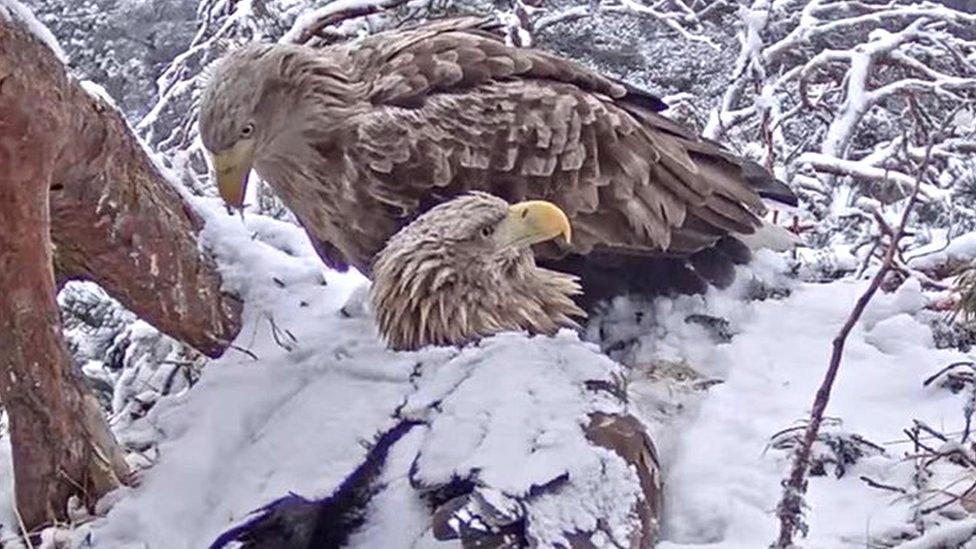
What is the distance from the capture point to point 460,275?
11.3 ft

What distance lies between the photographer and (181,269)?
3.41 meters

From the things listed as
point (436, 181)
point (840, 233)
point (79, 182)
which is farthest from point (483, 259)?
point (840, 233)

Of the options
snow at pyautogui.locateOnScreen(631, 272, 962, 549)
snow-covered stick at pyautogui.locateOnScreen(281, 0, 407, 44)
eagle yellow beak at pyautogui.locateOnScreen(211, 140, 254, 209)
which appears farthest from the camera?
snow-covered stick at pyautogui.locateOnScreen(281, 0, 407, 44)

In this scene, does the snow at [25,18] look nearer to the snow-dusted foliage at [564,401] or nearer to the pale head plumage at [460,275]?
the snow-dusted foliage at [564,401]

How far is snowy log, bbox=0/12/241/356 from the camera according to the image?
2.58 metres

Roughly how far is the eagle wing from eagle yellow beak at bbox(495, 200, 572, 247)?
0.60 metres

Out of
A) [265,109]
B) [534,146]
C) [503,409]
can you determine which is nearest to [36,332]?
[503,409]

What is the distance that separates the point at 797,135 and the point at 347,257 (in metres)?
5.20

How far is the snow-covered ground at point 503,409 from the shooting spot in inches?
104

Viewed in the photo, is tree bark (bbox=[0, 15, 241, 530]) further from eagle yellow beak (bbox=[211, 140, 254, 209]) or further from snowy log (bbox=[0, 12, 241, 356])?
eagle yellow beak (bbox=[211, 140, 254, 209])

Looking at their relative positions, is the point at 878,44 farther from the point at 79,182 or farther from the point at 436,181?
the point at 79,182

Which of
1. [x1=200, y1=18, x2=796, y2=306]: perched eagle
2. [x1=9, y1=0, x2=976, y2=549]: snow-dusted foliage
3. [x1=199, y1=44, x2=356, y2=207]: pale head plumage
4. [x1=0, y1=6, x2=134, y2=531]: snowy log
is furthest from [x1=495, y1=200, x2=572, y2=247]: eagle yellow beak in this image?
[x1=0, y1=6, x2=134, y2=531]: snowy log

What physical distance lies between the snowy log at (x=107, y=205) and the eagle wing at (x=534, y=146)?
680 millimetres

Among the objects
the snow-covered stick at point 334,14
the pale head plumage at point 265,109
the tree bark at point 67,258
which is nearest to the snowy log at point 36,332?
the tree bark at point 67,258
